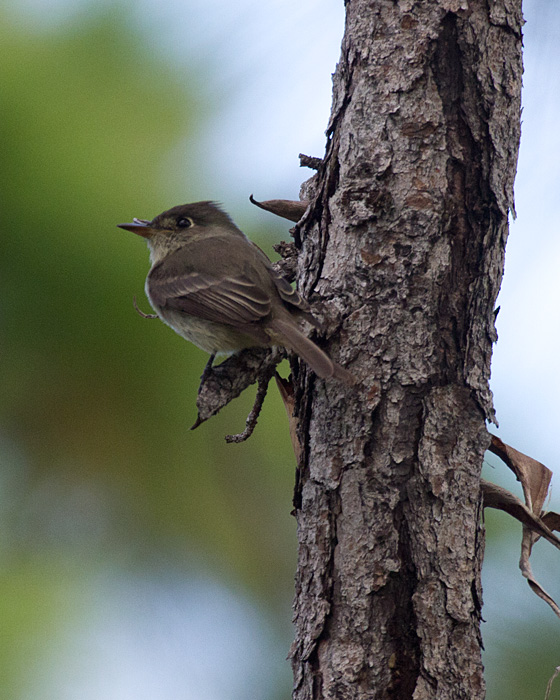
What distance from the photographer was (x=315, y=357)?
71.5 inches

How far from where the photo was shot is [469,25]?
1.91 m

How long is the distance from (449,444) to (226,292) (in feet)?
3.81

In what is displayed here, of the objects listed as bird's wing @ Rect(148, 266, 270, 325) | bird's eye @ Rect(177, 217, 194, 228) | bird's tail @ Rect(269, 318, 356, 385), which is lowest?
bird's tail @ Rect(269, 318, 356, 385)

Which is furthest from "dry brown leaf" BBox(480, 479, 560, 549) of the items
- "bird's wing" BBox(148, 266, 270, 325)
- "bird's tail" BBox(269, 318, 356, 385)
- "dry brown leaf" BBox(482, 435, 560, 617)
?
"bird's wing" BBox(148, 266, 270, 325)

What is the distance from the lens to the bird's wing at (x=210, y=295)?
2473 millimetres

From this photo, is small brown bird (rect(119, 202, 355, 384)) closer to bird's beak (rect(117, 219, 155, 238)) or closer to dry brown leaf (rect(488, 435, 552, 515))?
bird's beak (rect(117, 219, 155, 238))

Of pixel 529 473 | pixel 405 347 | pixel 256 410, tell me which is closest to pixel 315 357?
pixel 405 347

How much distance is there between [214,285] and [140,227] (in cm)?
35

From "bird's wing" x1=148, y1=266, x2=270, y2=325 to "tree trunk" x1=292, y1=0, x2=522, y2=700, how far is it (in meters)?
0.46

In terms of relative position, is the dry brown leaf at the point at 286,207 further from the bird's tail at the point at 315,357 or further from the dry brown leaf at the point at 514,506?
the dry brown leaf at the point at 514,506

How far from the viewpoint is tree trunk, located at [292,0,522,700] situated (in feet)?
5.47

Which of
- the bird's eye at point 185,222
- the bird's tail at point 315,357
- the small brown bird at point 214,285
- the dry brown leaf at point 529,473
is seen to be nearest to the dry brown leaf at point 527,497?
the dry brown leaf at point 529,473

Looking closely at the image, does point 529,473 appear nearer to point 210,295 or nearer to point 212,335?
point 212,335

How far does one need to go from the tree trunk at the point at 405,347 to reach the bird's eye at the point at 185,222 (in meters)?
1.04
